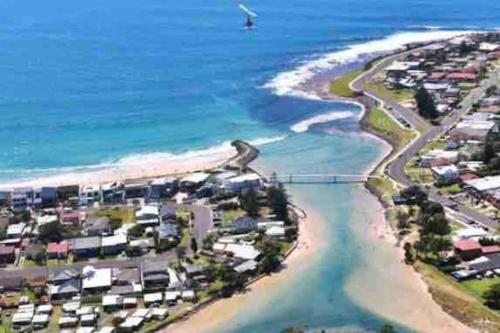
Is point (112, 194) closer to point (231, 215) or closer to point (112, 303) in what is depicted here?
point (231, 215)

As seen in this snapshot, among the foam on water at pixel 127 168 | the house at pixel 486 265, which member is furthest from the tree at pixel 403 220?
the foam on water at pixel 127 168

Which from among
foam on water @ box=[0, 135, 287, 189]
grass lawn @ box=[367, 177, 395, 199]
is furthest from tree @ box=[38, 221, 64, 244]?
grass lawn @ box=[367, 177, 395, 199]

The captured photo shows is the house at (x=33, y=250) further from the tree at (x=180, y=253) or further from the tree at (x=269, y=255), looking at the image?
the tree at (x=269, y=255)

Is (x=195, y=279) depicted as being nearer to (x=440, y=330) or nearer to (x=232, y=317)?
(x=232, y=317)

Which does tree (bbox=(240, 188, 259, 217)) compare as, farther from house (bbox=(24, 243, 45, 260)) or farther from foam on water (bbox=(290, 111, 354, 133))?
foam on water (bbox=(290, 111, 354, 133))

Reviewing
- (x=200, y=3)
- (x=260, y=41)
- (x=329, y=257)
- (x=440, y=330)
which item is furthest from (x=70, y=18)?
(x=440, y=330)

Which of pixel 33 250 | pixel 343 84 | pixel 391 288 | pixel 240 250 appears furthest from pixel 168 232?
pixel 343 84
